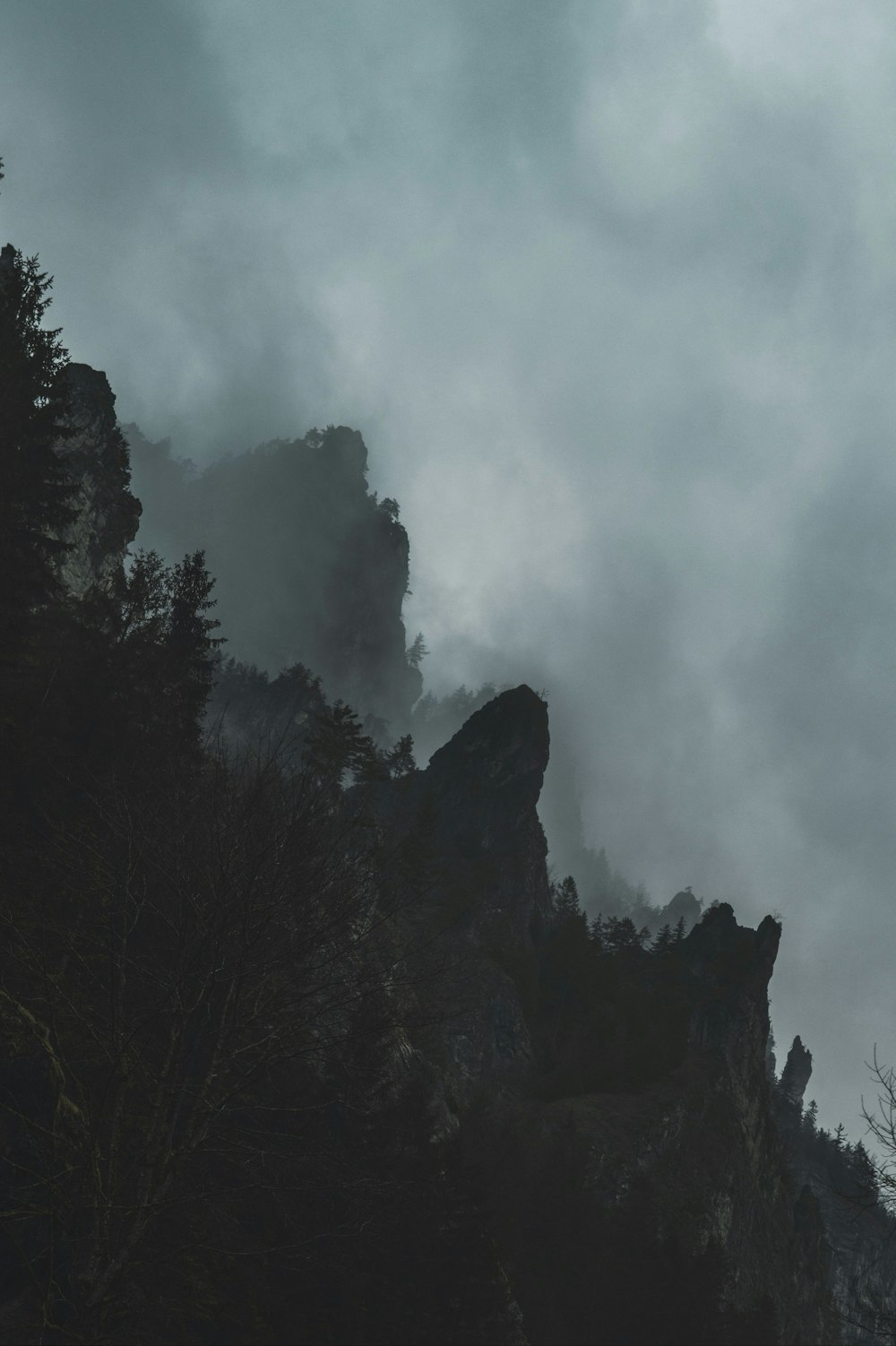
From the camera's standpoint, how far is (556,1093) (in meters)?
66.7

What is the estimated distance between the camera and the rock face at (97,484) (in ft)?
180

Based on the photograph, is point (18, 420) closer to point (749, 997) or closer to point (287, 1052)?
point (287, 1052)

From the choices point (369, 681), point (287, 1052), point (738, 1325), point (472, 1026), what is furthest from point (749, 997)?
point (369, 681)

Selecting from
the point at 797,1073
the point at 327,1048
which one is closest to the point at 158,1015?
the point at 327,1048

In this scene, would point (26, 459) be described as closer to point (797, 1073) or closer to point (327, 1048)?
point (327, 1048)

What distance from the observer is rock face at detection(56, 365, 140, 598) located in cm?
5475

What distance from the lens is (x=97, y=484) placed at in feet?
188

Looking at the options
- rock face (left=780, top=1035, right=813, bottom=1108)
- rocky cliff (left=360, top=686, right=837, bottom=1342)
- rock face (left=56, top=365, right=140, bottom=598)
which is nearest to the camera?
rocky cliff (left=360, top=686, right=837, bottom=1342)

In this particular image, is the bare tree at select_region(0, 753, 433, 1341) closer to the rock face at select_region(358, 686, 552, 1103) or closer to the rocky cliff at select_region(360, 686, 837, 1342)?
the rocky cliff at select_region(360, 686, 837, 1342)

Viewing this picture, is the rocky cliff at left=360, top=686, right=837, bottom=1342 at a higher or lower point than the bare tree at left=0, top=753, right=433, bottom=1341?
higher

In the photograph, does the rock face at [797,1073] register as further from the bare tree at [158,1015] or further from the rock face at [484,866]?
the bare tree at [158,1015]

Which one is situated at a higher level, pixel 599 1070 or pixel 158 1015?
pixel 599 1070

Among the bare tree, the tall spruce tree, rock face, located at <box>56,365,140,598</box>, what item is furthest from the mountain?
the tall spruce tree

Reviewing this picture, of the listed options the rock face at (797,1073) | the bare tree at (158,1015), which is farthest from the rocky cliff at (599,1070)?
the rock face at (797,1073)
